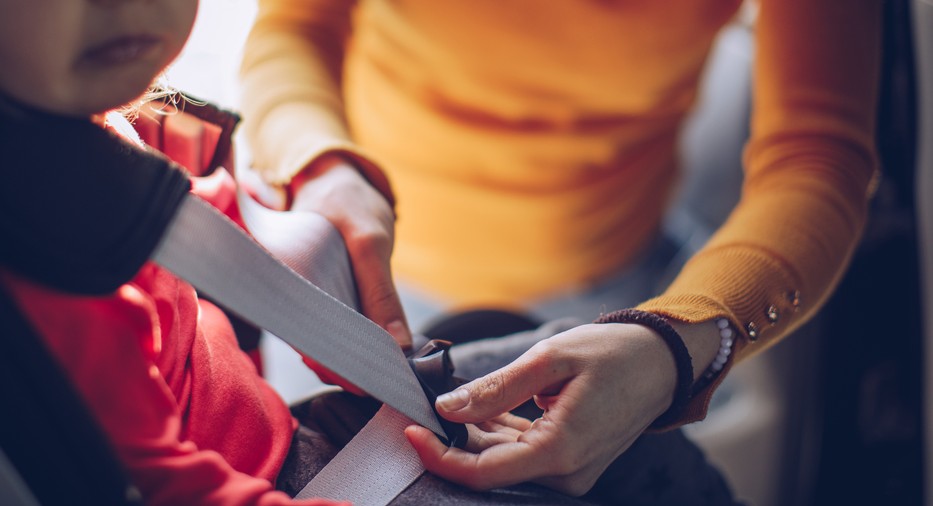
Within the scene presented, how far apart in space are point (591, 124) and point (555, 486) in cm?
50

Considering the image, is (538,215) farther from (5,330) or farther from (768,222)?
(5,330)

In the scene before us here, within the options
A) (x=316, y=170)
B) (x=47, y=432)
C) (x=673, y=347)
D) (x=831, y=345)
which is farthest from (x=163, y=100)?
(x=831, y=345)

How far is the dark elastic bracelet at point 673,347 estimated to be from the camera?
0.48m

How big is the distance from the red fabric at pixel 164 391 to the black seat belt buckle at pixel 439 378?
92mm

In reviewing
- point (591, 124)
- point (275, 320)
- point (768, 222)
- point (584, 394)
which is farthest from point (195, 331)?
point (591, 124)

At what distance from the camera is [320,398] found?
526 mm

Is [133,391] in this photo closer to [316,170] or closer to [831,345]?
[316,170]

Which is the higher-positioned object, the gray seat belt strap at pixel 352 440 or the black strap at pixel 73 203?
the black strap at pixel 73 203

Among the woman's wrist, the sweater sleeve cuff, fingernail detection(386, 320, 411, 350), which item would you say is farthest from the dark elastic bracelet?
the woman's wrist

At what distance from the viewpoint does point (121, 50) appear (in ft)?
1.20

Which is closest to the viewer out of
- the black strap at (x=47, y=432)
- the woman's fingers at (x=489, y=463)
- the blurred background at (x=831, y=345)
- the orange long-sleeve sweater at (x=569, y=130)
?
the black strap at (x=47, y=432)

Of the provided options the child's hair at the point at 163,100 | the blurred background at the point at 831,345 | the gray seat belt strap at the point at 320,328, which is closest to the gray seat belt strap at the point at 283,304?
the gray seat belt strap at the point at 320,328

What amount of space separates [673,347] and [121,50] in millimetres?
354

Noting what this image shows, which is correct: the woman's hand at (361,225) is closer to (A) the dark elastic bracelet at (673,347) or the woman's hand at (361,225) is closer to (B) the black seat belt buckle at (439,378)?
(B) the black seat belt buckle at (439,378)
